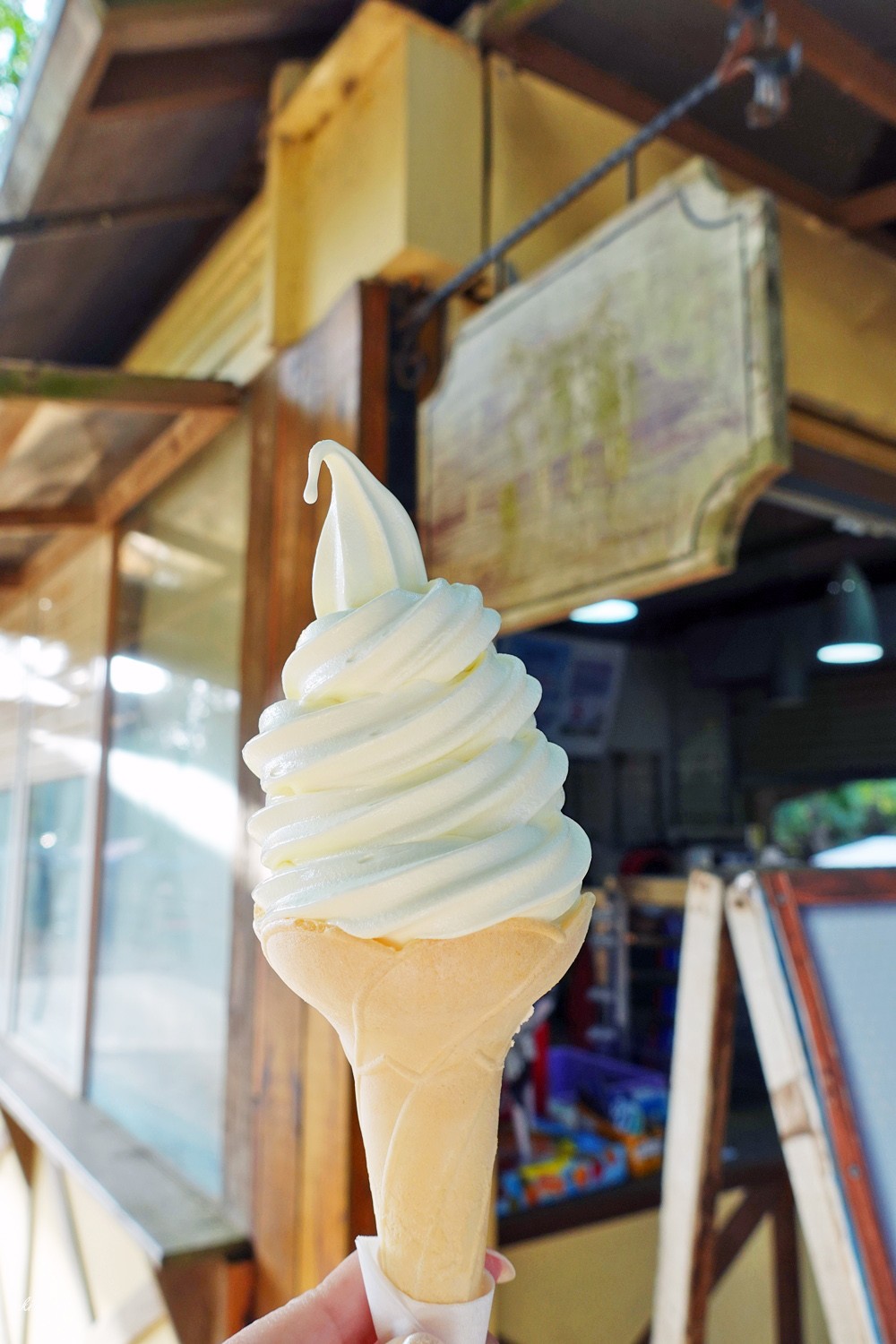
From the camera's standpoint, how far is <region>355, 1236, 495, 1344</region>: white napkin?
120 centimetres

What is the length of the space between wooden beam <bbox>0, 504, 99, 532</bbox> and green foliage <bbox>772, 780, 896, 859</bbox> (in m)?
6.56

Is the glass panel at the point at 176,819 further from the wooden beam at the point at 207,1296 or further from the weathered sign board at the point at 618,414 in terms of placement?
the weathered sign board at the point at 618,414

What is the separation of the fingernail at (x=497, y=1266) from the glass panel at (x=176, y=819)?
6.43 ft

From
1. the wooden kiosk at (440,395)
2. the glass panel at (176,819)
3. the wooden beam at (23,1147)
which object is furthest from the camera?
the wooden beam at (23,1147)

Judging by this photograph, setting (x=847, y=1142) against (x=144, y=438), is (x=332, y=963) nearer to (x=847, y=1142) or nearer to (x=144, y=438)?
(x=847, y=1142)

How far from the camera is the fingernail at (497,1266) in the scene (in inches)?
53.9

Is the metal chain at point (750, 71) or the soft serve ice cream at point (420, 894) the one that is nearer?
the soft serve ice cream at point (420, 894)

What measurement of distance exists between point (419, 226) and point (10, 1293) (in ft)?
15.5

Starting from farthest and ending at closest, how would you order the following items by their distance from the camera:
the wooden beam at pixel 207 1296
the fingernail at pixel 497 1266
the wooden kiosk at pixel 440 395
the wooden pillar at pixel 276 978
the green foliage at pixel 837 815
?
the green foliage at pixel 837 815 < the wooden beam at pixel 207 1296 < the wooden pillar at pixel 276 978 < the wooden kiosk at pixel 440 395 < the fingernail at pixel 497 1266

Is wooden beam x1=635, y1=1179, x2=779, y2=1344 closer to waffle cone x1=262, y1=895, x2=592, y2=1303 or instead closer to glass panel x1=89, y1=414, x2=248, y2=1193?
glass panel x1=89, y1=414, x2=248, y2=1193

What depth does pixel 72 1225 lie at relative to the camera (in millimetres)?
3693

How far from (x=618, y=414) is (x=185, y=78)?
→ 217 cm

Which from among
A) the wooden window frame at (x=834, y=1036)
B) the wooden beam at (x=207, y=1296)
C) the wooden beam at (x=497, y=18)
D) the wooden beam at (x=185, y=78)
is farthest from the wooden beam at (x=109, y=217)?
the wooden beam at (x=207, y=1296)

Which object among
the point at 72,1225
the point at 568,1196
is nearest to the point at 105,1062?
the point at 72,1225
